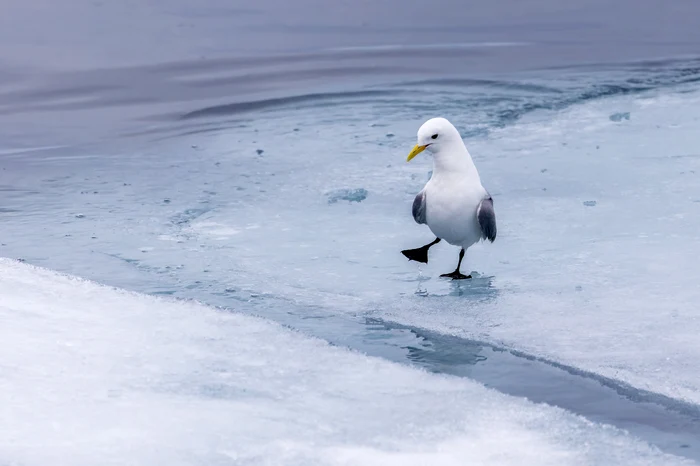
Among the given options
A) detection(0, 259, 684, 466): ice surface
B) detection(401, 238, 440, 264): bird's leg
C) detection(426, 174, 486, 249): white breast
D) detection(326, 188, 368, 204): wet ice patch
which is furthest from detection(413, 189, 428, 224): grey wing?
detection(326, 188, 368, 204): wet ice patch

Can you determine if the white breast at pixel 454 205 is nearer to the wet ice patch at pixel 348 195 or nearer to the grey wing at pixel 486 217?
the grey wing at pixel 486 217

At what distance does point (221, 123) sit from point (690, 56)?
16.6 feet

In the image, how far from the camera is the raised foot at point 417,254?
4.24 m

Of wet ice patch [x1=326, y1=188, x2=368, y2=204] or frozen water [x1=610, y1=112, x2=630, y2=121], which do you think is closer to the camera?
wet ice patch [x1=326, y1=188, x2=368, y2=204]

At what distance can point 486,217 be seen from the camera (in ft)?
13.0

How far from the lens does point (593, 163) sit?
5762mm

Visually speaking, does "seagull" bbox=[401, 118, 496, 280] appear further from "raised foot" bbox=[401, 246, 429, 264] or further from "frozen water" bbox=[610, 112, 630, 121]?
"frozen water" bbox=[610, 112, 630, 121]

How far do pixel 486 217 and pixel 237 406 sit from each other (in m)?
1.45

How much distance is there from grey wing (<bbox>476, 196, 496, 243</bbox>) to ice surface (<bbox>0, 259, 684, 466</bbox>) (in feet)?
3.04

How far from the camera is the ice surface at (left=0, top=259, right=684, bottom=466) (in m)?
2.65

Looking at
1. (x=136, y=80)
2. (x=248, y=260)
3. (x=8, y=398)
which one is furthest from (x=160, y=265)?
(x=136, y=80)

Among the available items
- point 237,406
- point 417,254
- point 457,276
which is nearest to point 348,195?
point 417,254

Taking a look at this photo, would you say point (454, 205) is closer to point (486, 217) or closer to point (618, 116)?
point (486, 217)

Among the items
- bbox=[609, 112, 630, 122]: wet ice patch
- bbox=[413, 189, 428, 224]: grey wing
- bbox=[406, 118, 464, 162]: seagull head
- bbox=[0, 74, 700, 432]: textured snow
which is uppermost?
bbox=[406, 118, 464, 162]: seagull head
